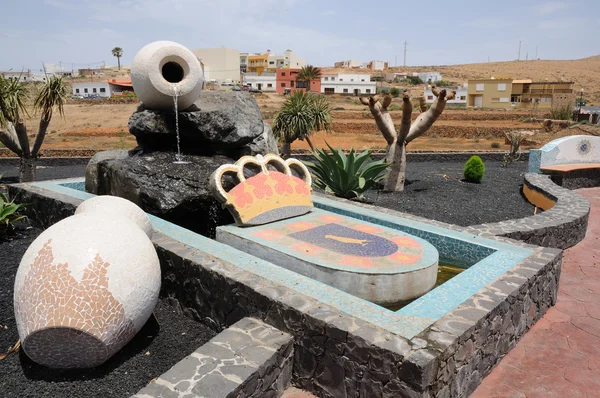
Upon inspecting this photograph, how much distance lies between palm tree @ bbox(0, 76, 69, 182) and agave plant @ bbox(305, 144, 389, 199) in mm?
6179

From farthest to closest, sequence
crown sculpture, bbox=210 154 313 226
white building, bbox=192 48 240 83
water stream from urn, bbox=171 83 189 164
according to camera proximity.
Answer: white building, bbox=192 48 240 83 < water stream from urn, bbox=171 83 189 164 < crown sculpture, bbox=210 154 313 226

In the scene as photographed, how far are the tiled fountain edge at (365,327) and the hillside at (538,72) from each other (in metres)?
70.6

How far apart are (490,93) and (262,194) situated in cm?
5097

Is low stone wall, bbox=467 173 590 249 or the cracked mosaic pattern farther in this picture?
low stone wall, bbox=467 173 590 249

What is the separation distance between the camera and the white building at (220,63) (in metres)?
72.9

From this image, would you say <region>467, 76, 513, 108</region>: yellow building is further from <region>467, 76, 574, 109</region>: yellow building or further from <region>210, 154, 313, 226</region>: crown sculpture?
<region>210, 154, 313, 226</region>: crown sculpture

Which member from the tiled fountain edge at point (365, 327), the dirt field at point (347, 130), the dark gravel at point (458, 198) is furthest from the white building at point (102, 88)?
the tiled fountain edge at point (365, 327)

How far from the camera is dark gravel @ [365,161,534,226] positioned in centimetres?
862

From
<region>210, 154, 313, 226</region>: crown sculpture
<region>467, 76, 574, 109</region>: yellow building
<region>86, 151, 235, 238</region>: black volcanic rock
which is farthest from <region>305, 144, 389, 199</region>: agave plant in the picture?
<region>467, 76, 574, 109</region>: yellow building

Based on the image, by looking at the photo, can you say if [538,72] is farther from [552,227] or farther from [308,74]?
[552,227]

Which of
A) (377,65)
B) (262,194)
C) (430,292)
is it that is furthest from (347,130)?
(377,65)

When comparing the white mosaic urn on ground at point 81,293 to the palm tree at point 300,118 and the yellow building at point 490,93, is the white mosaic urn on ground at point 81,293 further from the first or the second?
the yellow building at point 490,93

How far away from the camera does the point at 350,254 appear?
16.3ft

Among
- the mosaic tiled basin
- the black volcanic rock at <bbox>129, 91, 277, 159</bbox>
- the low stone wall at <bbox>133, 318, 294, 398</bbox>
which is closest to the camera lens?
the low stone wall at <bbox>133, 318, 294, 398</bbox>
